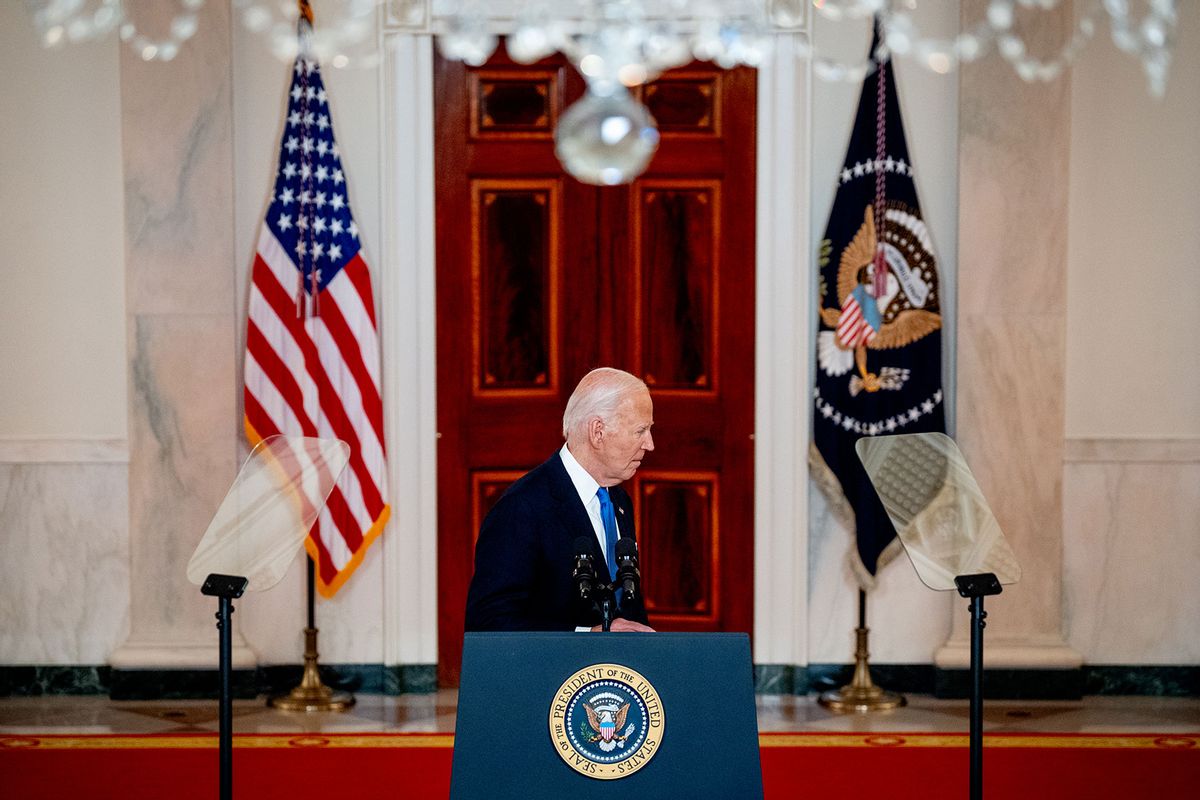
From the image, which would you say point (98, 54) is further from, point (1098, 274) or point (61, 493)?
point (1098, 274)

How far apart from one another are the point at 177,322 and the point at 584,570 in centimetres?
406

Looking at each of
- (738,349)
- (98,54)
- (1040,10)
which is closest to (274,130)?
(98,54)

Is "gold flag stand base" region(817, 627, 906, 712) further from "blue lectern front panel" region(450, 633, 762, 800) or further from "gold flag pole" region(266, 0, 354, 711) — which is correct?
"blue lectern front panel" region(450, 633, 762, 800)

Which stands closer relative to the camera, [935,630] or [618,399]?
[618,399]

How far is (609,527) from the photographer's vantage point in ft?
10.9

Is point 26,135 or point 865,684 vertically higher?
point 26,135

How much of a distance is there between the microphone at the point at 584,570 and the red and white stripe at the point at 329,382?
365 cm

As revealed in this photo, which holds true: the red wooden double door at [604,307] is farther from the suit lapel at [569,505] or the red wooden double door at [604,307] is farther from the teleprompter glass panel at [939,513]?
the suit lapel at [569,505]

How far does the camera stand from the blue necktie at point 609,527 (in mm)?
3311

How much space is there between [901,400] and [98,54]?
4143 mm

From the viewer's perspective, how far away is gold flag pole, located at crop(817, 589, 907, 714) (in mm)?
6172

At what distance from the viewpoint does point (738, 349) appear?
650cm

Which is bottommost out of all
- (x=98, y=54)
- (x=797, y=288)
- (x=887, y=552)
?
(x=887, y=552)

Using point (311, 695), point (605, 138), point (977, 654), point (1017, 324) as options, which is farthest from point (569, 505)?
point (1017, 324)
